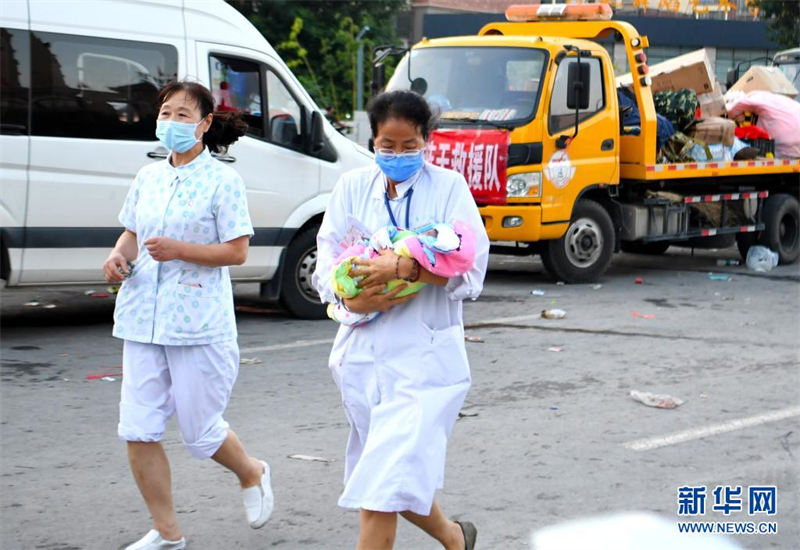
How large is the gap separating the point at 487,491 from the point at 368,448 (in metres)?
1.65

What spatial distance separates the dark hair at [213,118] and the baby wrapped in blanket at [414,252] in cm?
97

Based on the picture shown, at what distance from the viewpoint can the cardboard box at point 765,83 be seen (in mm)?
15328

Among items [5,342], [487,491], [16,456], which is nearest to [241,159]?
[5,342]

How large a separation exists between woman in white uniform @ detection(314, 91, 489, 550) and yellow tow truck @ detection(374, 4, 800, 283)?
23.4 feet

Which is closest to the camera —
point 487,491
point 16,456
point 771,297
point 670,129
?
point 487,491

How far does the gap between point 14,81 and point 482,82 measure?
5187 mm

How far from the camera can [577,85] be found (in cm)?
1177

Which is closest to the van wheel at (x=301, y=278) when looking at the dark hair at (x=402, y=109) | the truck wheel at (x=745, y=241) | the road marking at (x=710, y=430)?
the road marking at (x=710, y=430)

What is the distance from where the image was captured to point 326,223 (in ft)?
13.3

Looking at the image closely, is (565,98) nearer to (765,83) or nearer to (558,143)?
(558,143)

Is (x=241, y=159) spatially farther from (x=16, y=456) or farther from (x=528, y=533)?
(x=528, y=533)

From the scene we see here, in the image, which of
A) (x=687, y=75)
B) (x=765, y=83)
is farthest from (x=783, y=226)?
(x=687, y=75)

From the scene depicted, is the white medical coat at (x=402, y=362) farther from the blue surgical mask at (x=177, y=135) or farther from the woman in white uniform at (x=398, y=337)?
the blue surgical mask at (x=177, y=135)
